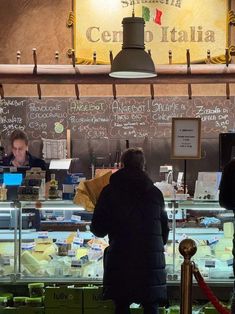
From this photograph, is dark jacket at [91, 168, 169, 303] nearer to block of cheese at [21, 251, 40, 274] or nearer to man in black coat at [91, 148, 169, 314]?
man in black coat at [91, 148, 169, 314]

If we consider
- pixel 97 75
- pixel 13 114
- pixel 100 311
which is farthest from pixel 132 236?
pixel 13 114

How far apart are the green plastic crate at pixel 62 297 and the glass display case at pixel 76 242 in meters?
0.10

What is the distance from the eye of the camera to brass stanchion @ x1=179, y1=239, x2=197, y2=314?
3750 mm

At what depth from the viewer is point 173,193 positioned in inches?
227

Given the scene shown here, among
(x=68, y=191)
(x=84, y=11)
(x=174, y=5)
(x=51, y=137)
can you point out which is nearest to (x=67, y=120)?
(x=51, y=137)

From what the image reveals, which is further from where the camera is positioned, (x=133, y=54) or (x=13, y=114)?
(x=13, y=114)

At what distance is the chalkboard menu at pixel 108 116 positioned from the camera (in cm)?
914

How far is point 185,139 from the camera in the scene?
600 centimetres

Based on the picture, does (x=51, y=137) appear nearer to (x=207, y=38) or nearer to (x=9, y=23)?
(x=9, y=23)

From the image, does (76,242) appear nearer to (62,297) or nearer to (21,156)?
(62,297)

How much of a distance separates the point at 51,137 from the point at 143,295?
15.2 ft

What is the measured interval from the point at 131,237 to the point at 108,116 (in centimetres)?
449

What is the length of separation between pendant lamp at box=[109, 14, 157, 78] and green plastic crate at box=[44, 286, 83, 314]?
6.12 feet

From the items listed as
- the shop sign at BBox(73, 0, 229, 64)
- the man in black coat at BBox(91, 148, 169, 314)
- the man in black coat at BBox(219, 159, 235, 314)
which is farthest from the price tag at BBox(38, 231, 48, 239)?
the shop sign at BBox(73, 0, 229, 64)
